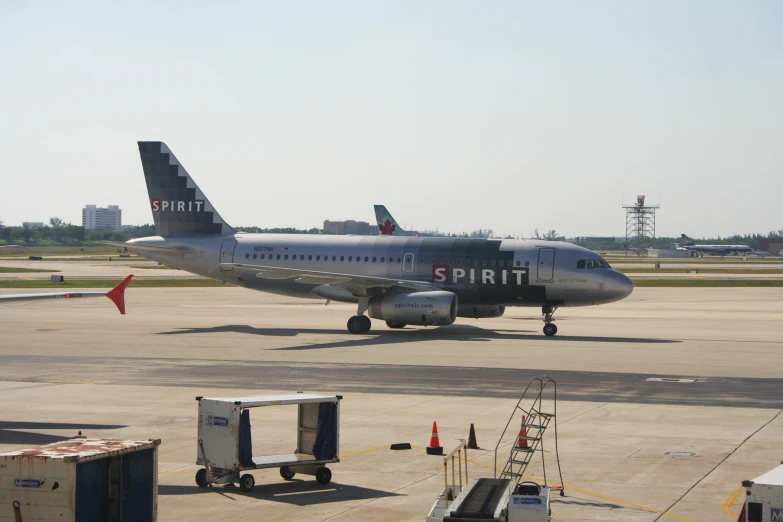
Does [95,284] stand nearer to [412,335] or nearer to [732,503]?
[412,335]

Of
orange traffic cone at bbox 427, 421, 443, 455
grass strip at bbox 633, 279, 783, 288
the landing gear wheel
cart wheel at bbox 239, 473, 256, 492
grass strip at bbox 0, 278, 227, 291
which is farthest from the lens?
grass strip at bbox 633, 279, 783, 288

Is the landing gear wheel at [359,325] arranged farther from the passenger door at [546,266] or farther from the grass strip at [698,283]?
the grass strip at [698,283]

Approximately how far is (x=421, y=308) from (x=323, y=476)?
26.8 m

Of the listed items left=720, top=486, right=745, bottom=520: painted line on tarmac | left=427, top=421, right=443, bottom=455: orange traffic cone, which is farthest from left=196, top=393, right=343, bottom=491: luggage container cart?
left=720, top=486, right=745, bottom=520: painted line on tarmac

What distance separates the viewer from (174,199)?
5328 cm

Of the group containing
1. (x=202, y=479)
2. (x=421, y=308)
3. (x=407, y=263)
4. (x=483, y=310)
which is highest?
(x=407, y=263)

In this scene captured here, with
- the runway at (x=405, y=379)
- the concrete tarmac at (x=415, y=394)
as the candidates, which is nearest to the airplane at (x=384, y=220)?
the concrete tarmac at (x=415, y=394)

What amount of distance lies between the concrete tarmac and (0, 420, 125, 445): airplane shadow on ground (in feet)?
0.28

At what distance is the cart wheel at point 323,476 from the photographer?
17.4 metres

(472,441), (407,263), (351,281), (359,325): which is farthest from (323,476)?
(407,263)

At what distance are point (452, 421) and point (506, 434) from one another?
1.83 m

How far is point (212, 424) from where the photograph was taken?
17.2 m

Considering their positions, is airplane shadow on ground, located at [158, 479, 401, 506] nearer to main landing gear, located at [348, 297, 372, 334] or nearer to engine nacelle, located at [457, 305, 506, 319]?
main landing gear, located at [348, 297, 372, 334]

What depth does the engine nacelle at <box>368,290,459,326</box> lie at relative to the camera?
43781mm
